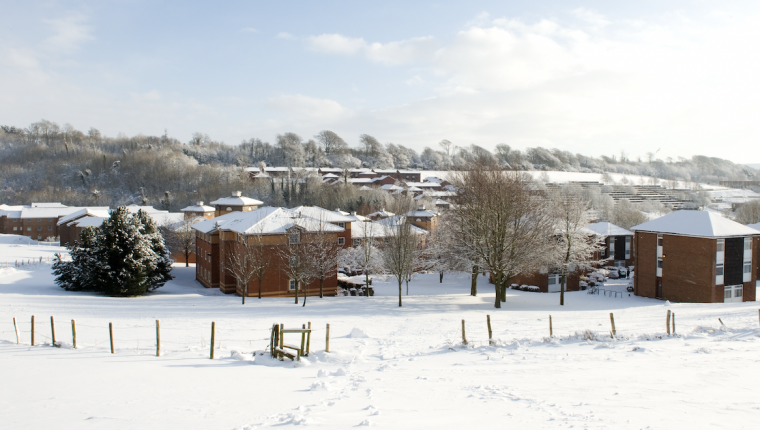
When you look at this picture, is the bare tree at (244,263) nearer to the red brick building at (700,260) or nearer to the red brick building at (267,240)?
the red brick building at (267,240)

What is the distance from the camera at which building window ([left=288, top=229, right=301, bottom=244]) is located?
99.4 ft

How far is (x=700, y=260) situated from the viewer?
3219 cm

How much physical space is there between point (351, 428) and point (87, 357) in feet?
30.7

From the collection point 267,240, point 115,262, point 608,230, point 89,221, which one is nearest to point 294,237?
point 267,240

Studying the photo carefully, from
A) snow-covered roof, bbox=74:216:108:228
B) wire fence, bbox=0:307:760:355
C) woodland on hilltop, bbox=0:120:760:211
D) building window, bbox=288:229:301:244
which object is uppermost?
woodland on hilltop, bbox=0:120:760:211

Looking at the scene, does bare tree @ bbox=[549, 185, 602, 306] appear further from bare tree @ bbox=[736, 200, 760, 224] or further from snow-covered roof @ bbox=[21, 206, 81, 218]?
snow-covered roof @ bbox=[21, 206, 81, 218]

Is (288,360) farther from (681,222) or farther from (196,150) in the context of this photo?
(196,150)

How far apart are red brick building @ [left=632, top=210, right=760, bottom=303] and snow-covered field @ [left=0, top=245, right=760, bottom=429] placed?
13.4 meters

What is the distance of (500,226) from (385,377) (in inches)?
744

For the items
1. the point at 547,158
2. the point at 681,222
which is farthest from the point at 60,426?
the point at 547,158

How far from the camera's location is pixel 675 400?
27.4 ft

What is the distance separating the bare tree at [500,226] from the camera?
2789 cm

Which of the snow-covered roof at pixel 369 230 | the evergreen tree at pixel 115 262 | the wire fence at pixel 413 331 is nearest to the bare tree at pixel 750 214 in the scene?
the snow-covered roof at pixel 369 230

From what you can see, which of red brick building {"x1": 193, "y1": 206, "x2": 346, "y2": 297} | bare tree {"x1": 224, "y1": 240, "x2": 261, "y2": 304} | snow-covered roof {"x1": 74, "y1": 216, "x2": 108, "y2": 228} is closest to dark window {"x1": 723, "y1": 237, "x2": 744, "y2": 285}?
red brick building {"x1": 193, "y1": 206, "x2": 346, "y2": 297}
